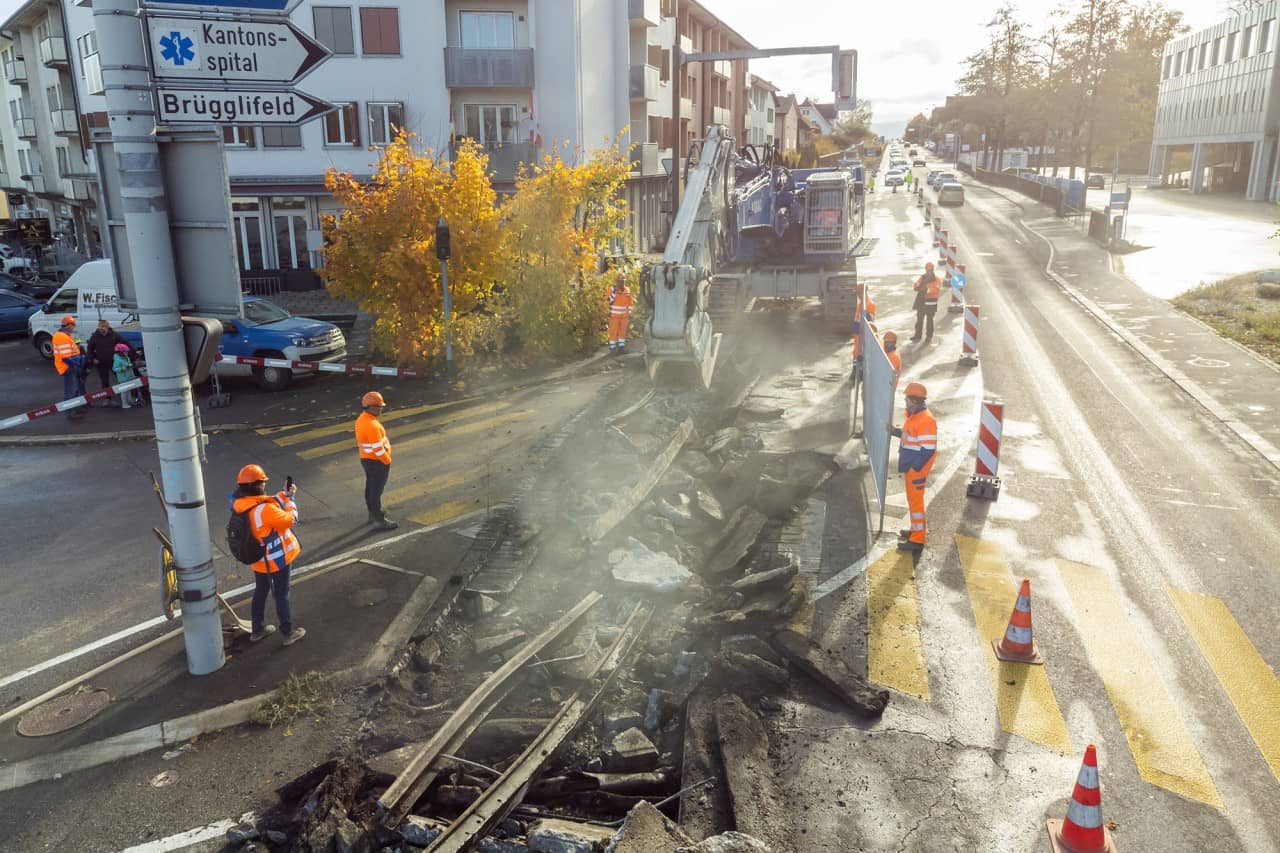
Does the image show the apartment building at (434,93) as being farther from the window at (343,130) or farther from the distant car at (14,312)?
the distant car at (14,312)

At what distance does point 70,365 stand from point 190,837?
47.2ft

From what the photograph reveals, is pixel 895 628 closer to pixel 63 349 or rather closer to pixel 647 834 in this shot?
pixel 647 834

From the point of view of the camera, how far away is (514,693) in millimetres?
7094

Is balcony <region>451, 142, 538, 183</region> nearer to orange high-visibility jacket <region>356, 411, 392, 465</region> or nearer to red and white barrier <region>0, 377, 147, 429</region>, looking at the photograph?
red and white barrier <region>0, 377, 147, 429</region>

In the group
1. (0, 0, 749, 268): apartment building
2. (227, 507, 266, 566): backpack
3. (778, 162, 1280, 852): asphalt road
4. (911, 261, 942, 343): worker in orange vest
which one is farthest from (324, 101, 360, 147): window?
(227, 507, 266, 566): backpack

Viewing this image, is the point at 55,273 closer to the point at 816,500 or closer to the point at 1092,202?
the point at 816,500

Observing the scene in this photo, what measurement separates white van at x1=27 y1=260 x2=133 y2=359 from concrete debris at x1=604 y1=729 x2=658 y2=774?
745 inches

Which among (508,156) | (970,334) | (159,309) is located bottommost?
(970,334)

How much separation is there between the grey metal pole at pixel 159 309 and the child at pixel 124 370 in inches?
457

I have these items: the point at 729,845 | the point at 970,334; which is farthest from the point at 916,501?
the point at 970,334

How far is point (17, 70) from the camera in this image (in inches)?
2053

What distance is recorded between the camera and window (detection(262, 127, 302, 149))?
105ft

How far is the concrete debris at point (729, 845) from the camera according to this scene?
501cm

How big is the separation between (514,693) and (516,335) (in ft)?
45.5
